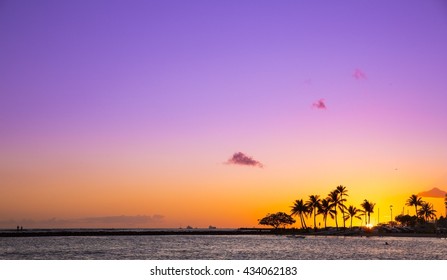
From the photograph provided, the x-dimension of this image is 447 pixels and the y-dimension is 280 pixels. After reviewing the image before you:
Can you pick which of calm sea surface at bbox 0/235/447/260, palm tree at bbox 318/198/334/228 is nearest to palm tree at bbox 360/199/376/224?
palm tree at bbox 318/198/334/228

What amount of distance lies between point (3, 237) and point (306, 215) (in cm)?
6879

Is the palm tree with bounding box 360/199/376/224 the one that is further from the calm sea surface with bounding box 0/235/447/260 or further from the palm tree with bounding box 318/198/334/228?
the calm sea surface with bounding box 0/235/447/260

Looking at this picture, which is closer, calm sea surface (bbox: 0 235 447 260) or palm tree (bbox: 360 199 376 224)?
calm sea surface (bbox: 0 235 447 260)

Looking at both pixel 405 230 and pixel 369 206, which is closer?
pixel 405 230

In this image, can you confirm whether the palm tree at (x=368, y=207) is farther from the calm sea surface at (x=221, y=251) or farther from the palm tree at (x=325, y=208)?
the calm sea surface at (x=221, y=251)

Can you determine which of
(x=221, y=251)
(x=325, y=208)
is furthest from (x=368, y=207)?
(x=221, y=251)

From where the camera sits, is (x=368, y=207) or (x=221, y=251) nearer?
(x=221, y=251)

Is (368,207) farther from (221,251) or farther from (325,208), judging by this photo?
(221,251)

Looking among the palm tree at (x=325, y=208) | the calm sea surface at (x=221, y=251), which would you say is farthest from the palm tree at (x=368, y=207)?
the calm sea surface at (x=221, y=251)
